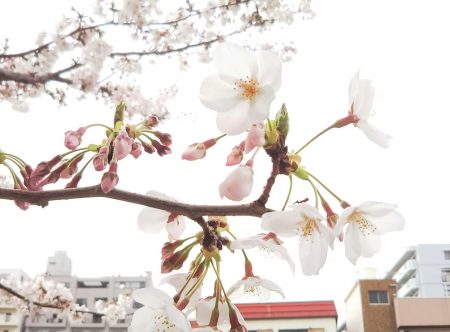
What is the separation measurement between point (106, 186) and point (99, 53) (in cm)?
602

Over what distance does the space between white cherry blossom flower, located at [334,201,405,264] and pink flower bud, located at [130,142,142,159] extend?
38 centimetres

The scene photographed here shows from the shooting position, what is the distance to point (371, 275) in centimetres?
2589

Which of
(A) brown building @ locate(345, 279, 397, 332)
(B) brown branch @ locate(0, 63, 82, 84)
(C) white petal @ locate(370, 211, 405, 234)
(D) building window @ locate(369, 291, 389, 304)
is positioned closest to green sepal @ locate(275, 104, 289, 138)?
(C) white petal @ locate(370, 211, 405, 234)

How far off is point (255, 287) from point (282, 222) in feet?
0.79

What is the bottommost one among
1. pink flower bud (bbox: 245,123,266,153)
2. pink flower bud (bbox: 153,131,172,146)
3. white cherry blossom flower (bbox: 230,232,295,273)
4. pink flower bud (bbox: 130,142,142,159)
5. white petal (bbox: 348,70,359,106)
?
white cherry blossom flower (bbox: 230,232,295,273)

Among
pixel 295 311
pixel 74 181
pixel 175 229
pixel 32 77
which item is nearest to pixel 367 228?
pixel 175 229

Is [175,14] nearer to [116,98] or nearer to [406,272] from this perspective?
[116,98]

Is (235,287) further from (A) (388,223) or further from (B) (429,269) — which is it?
(B) (429,269)

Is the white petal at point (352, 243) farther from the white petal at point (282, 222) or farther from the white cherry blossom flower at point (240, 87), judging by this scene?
the white cherry blossom flower at point (240, 87)

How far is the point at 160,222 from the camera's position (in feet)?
3.39

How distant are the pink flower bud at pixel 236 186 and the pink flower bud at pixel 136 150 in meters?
0.23

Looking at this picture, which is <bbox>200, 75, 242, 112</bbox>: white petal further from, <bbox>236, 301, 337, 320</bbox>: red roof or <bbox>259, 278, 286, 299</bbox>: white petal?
<bbox>236, 301, 337, 320</bbox>: red roof

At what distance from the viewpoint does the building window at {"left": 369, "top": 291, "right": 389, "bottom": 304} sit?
23902 mm

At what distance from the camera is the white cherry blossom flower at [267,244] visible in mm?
843
